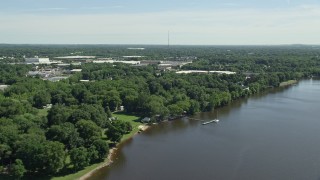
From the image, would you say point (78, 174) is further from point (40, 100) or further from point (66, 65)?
point (66, 65)

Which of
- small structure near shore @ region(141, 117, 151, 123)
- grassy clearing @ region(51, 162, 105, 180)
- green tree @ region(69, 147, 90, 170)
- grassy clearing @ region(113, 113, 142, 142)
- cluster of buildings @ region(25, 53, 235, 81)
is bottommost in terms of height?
grassy clearing @ region(51, 162, 105, 180)

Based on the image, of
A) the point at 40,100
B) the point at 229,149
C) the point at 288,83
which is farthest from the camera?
the point at 288,83

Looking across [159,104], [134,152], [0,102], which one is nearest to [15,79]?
[0,102]

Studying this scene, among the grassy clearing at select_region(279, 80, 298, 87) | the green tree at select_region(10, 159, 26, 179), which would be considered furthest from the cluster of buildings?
the green tree at select_region(10, 159, 26, 179)

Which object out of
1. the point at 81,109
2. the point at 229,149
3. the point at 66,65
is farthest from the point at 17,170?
the point at 66,65

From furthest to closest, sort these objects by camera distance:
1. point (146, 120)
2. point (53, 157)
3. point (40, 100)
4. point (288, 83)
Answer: point (288, 83) → point (40, 100) → point (146, 120) → point (53, 157)

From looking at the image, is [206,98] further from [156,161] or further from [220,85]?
[156,161]

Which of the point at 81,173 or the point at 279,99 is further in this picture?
the point at 279,99

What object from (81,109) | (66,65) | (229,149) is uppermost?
(81,109)

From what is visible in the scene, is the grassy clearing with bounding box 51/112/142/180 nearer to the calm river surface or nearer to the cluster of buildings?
the calm river surface
